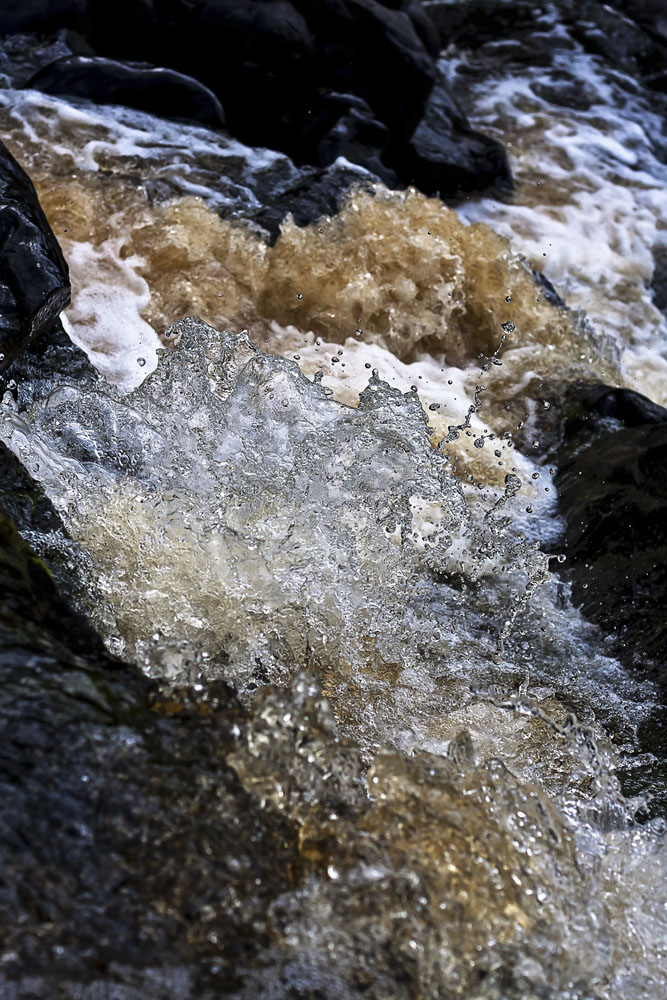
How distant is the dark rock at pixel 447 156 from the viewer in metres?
6.28

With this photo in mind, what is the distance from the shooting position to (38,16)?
6227 millimetres

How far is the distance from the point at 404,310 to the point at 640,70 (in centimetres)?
555

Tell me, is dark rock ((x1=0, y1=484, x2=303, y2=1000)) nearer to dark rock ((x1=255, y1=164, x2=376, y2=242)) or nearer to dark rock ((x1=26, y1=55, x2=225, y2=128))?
dark rock ((x1=255, y1=164, x2=376, y2=242))

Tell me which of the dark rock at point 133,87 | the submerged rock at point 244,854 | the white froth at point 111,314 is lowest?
the white froth at point 111,314

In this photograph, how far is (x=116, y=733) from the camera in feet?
5.93

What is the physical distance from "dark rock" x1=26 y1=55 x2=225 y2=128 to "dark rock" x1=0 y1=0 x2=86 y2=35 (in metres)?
0.58

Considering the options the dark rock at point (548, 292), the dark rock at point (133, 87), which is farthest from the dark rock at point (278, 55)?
the dark rock at point (548, 292)

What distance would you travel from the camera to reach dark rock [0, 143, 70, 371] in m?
3.18

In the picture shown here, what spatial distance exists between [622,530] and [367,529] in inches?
39.0

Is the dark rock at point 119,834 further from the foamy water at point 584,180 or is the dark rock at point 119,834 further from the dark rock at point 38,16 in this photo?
the dark rock at point 38,16

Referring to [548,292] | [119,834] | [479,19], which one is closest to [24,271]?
[119,834]

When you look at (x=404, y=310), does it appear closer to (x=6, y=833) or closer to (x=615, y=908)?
(x=615, y=908)

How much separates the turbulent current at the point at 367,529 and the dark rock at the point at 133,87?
162mm

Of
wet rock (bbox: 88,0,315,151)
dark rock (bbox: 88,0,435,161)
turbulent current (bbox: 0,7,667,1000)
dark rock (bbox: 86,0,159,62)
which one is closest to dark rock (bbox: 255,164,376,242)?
turbulent current (bbox: 0,7,667,1000)
